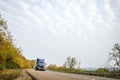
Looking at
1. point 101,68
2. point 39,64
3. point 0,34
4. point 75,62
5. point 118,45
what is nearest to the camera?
point 0,34

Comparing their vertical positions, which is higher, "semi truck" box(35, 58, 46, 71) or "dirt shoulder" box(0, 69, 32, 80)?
"semi truck" box(35, 58, 46, 71)

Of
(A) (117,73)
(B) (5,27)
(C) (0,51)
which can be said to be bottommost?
(A) (117,73)

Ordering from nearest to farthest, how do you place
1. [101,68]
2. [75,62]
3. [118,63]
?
1. [118,63]
2. [101,68]
3. [75,62]

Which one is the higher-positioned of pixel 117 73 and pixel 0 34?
pixel 0 34

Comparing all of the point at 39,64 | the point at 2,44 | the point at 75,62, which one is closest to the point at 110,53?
the point at 2,44

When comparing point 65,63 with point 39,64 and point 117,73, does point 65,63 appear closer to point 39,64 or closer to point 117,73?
point 39,64

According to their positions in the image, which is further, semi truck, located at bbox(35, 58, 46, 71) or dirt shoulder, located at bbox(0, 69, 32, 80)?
semi truck, located at bbox(35, 58, 46, 71)

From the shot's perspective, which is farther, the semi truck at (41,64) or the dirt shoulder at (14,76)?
the semi truck at (41,64)

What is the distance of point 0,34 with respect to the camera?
39.8 metres

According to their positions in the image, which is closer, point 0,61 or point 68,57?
point 0,61

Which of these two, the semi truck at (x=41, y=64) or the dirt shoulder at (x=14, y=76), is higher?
the semi truck at (x=41, y=64)

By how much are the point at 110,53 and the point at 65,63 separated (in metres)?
57.2

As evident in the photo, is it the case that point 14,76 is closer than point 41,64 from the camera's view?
Yes

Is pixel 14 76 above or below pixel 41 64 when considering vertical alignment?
below
